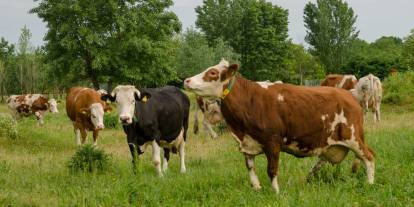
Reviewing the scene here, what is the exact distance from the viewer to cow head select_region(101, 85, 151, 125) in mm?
9273

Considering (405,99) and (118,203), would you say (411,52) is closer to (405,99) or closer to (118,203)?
(405,99)

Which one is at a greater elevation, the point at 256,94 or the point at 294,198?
the point at 256,94

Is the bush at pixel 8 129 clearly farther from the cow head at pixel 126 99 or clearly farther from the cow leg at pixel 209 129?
the cow head at pixel 126 99

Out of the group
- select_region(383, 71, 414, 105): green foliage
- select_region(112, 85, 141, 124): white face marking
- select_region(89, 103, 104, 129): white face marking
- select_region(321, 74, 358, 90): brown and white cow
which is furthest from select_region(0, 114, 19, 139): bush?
select_region(383, 71, 414, 105): green foliage

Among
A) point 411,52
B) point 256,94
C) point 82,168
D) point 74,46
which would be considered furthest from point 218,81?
point 411,52

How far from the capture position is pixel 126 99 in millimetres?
9641

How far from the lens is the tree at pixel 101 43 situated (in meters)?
41.4

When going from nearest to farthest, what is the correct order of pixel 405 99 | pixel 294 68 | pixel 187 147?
pixel 187 147
pixel 405 99
pixel 294 68

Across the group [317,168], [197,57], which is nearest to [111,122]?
[317,168]

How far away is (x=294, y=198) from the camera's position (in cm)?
687

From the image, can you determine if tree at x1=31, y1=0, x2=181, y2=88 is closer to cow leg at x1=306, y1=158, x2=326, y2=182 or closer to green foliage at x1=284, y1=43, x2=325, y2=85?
cow leg at x1=306, y1=158, x2=326, y2=182

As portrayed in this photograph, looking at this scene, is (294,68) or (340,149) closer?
(340,149)

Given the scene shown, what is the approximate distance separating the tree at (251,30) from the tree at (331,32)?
4596 millimetres

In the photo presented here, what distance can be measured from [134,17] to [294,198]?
1519 inches
